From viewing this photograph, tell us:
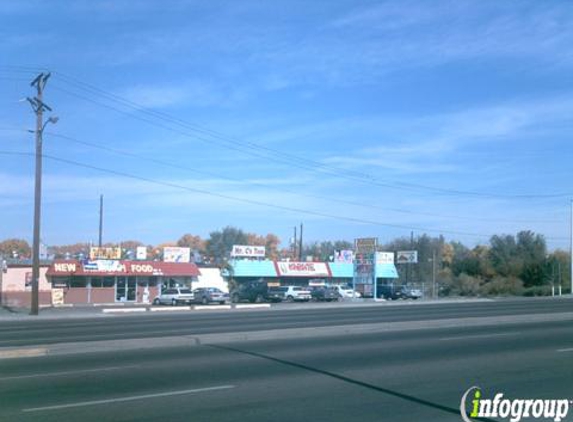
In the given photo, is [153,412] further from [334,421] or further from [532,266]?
[532,266]

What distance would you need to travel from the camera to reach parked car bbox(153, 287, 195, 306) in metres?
59.1

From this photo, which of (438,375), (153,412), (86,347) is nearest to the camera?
(153,412)

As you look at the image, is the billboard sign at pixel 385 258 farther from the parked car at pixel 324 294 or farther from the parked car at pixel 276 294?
the parked car at pixel 276 294

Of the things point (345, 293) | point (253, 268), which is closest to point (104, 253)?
point (253, 268)

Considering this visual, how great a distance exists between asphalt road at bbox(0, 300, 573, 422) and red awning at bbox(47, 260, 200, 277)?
45.9 meters

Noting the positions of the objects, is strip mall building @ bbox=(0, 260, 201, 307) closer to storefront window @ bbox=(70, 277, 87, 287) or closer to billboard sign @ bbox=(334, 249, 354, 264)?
storefront window @ bbox=(70, 277, 87, 287)

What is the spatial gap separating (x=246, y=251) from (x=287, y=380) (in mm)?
67765

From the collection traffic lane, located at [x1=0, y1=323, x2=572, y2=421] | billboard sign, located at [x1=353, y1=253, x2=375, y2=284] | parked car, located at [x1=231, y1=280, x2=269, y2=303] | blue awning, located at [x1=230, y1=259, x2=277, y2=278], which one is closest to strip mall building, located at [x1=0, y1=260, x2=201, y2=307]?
parked car, located at [x1=231, y1=280, x2=269, y2=303]

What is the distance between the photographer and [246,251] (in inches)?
3172

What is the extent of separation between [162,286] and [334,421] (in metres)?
62.2

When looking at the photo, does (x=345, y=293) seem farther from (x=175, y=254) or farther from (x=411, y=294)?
(x=175, y=254)

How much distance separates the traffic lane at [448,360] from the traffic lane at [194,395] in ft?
3.00

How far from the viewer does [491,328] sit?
24562 mm

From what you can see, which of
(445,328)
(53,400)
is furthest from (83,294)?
(53,400)
